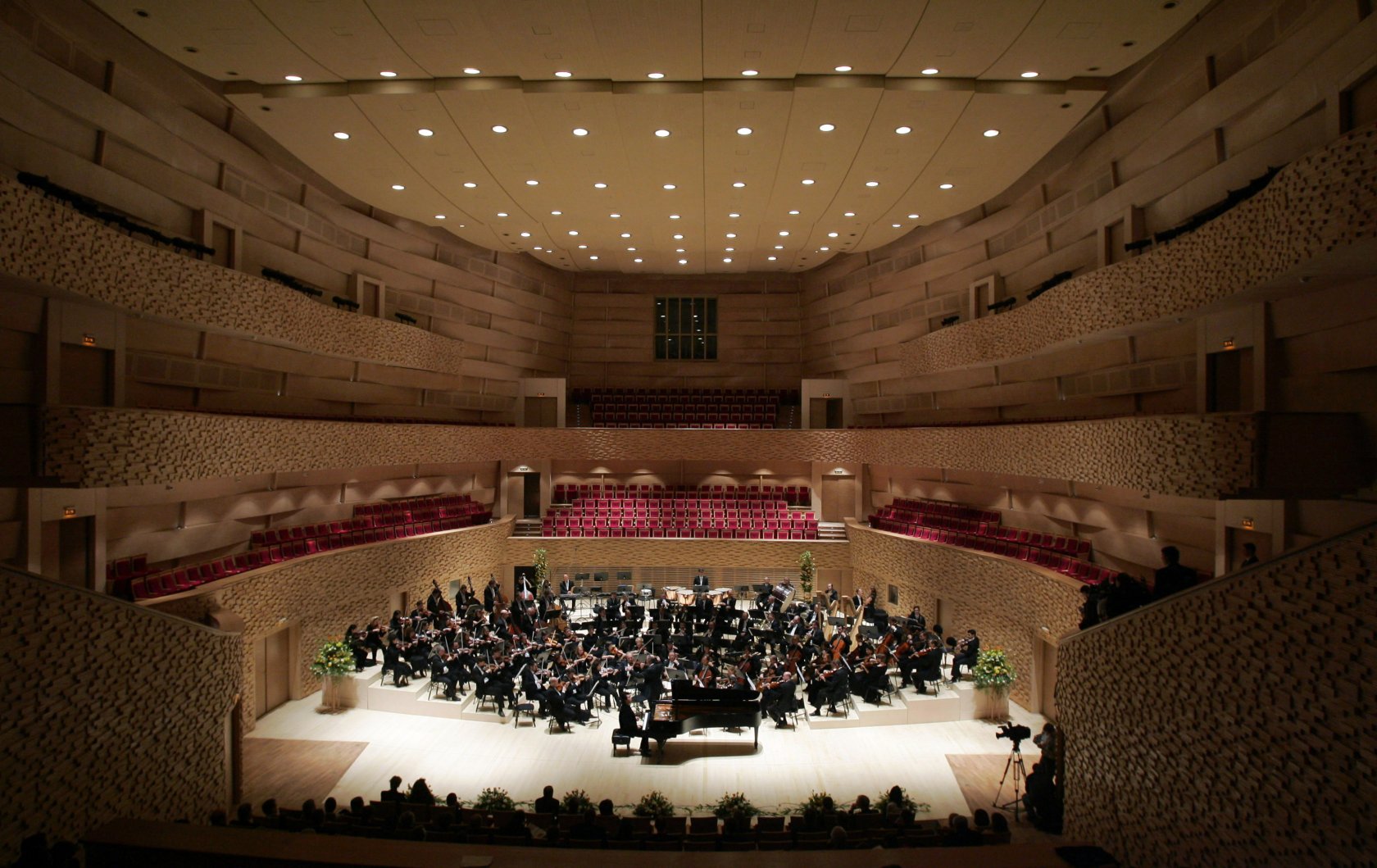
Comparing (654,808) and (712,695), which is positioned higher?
(712,695)

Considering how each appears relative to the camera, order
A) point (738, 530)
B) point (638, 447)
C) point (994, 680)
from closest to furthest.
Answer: point (994, 680), point (738, 530), point (638, 447)

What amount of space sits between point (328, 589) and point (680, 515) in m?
9.64

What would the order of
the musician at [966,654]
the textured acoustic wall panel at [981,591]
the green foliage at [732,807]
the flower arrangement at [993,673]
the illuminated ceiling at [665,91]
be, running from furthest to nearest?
the musician at [966,654] → the flower arrangement at [993,673] → the textured acoustic wall panel at [981,591] → the illuminated ceiling at [665,91] → the green foliage at [732,807]

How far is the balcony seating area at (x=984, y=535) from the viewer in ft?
41.4

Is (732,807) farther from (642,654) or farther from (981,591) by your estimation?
(981,591)

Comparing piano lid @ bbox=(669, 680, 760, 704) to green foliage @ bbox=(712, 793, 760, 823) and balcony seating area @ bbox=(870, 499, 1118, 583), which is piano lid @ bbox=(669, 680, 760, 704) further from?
balcony seating area @ bbox=(870, 499, 1118, 583)

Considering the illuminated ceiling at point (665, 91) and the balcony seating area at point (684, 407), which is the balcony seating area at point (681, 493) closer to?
the balcony seating area at point (684, 407)

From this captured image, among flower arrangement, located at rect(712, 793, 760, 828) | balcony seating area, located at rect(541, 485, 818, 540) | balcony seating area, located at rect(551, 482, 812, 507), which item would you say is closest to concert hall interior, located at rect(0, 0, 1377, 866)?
flower arrangement, located at rect(712, 793, 760, 828)

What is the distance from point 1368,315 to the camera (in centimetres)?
707

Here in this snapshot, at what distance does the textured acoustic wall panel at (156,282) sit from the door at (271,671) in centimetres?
532

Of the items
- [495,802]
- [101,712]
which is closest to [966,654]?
[495,802]

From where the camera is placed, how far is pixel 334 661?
12.6 m

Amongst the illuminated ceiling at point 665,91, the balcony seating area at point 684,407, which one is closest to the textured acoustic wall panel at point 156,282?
the illuminated ceiling at point 665,91

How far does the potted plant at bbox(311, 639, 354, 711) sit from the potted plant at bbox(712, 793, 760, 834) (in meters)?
7.20
